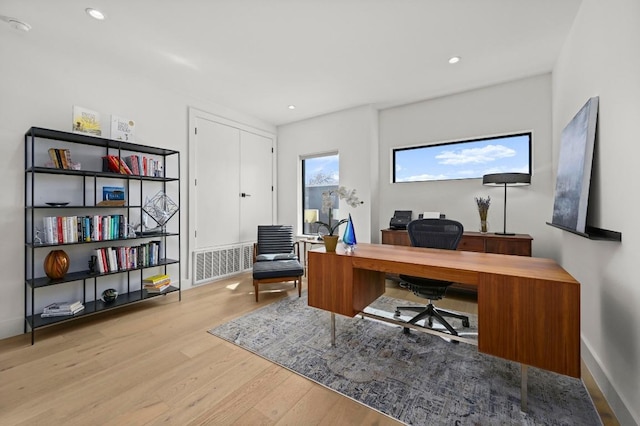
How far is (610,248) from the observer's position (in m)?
1.66

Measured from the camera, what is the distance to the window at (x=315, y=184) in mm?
4945

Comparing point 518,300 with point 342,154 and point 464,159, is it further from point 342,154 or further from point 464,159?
point 342,154

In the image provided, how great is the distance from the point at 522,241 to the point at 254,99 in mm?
4033

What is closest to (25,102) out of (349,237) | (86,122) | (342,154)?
(86,122)

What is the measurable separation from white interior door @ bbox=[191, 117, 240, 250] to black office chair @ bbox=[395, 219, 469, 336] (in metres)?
2.98

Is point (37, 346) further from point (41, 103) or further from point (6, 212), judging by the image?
point (41, 103)

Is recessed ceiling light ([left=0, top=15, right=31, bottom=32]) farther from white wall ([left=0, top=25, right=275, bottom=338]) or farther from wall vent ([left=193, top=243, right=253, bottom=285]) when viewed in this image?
wall vent ([left=193, top=243, right=253, bottom=285])

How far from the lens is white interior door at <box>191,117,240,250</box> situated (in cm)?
403

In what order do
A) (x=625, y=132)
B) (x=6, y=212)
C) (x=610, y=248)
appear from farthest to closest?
(x=6, y=212) < (x=610, y=248) < (x=625, y=132)

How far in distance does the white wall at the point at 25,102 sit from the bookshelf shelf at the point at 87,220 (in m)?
0.07

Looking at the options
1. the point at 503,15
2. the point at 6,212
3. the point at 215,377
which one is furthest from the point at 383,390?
the point at 6,212

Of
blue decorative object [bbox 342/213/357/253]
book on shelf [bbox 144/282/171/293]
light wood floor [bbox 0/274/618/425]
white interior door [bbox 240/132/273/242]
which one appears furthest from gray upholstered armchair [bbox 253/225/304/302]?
blue decorative object [bbox 342/213/357/253]

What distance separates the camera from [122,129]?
3186mm

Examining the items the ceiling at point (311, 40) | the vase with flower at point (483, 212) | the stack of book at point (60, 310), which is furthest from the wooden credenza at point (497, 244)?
the stack of book at point (60, 310)
